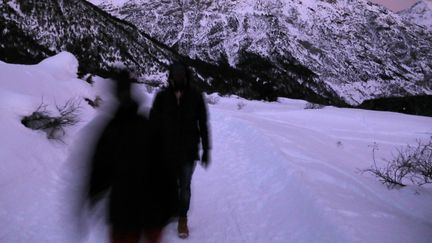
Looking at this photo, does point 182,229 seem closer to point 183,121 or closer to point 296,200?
point 183,121

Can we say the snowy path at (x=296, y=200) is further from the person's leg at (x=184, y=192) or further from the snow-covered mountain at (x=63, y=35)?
the snow-covered mountain at (x=63, y=35)

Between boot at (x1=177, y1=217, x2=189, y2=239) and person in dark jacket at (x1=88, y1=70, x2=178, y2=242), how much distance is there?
4.35 feet

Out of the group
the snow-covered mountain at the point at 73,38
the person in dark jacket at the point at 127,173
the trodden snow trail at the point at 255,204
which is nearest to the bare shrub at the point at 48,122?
the trodden snow trail at the point at 255,204

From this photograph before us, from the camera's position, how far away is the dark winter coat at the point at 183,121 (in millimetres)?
3576

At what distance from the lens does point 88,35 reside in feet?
286

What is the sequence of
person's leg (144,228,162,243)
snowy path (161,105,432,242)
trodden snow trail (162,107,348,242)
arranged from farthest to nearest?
1. trodden snow trail (162,107,348,242)
2. snowy path (161,105,432,242)
3. person's leg (144,228,162,243)

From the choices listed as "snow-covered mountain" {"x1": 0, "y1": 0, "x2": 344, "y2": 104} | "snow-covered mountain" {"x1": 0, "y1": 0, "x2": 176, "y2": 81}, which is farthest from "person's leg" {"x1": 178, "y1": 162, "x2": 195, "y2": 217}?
"snow-covered mountain" {"x1": 0, "y1": 0, "x2": 176, "y2": 81}

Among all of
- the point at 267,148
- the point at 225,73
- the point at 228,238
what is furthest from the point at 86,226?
the point at 225,73

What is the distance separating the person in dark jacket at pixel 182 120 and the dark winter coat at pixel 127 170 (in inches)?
24.1

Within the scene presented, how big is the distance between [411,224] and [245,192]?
232 cm

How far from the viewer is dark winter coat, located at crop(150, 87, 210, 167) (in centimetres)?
358

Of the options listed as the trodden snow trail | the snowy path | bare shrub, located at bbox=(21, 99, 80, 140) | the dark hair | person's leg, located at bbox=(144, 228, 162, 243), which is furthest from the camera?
bare shrub, located at bbox=(21, 99, 80, 140)

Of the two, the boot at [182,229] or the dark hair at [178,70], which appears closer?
the dark hair at [178,70]

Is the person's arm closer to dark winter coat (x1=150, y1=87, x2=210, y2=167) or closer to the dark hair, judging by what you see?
dark winter coat (x1=150, y1=87, x2=210, y2=167)
